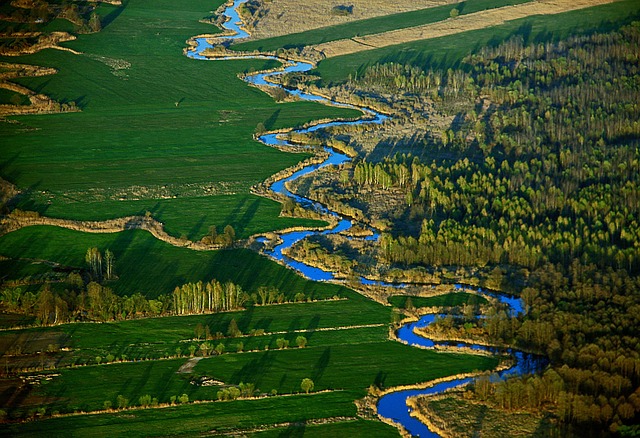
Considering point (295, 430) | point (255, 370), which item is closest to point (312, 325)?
point (255, 370)

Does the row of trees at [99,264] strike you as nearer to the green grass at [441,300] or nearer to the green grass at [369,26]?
the green grass at [441,300]

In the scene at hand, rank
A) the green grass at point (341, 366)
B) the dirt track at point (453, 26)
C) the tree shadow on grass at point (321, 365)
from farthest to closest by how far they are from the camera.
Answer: the dirt track at point (453, 26) < the tree shadow on grass at point (321, 365) < the green grass at point (341, 366)

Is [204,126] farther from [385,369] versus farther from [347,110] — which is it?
[385,369]

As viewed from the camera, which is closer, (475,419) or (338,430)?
(338,430)

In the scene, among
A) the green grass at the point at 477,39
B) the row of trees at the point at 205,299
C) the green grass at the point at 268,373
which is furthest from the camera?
the green grass at the point at 477,39

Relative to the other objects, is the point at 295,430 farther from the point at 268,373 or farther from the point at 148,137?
the point at 148,137

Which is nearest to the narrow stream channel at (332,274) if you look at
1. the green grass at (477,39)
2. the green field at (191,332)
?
the green field at (191,332)

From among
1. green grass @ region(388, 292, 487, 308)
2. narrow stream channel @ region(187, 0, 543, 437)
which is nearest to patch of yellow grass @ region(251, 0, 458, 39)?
narrow stream channel @ region(187, 0, 543, 437)
